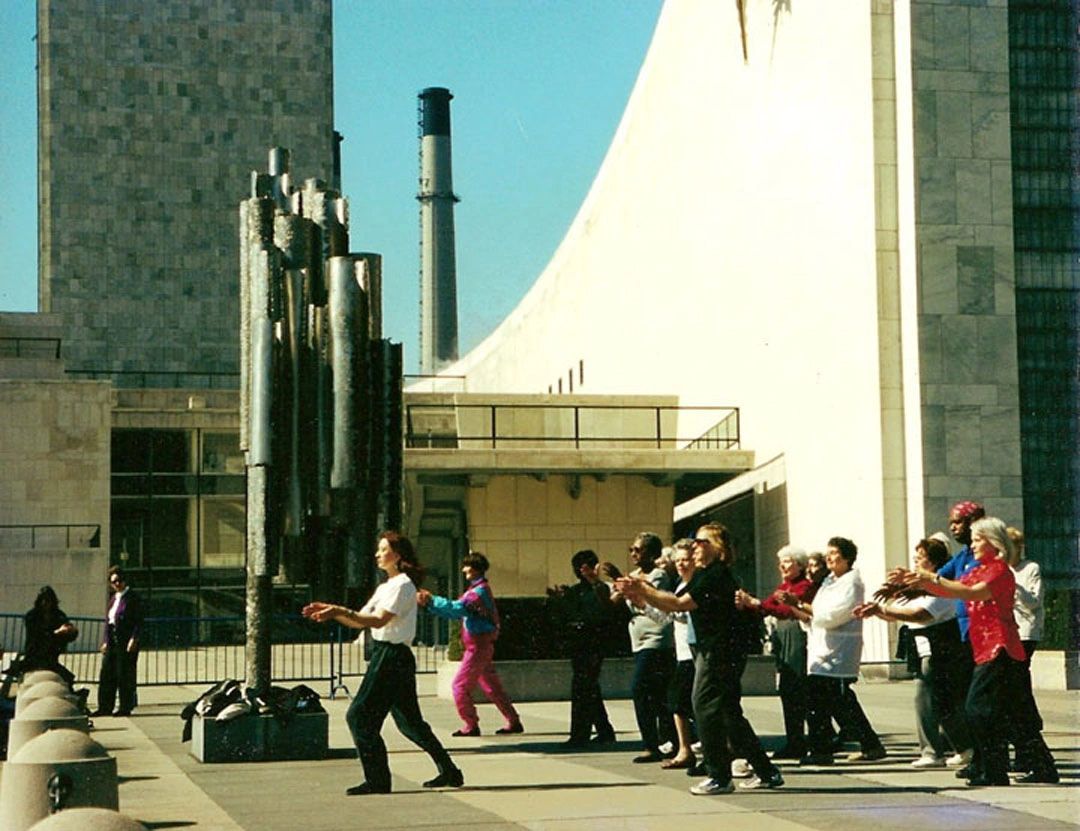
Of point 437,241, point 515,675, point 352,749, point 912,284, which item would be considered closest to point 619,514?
point 912,284

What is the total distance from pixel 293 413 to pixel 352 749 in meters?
2.66

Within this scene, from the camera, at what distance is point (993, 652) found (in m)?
11.5

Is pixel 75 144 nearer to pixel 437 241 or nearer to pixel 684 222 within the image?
pixel 437 241

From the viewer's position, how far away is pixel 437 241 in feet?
266

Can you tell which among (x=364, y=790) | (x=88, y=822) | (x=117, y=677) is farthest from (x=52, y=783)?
(x=117, y=677)

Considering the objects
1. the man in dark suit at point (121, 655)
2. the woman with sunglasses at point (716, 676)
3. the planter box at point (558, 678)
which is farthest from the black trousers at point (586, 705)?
the man in dark suit at point (121, 655)

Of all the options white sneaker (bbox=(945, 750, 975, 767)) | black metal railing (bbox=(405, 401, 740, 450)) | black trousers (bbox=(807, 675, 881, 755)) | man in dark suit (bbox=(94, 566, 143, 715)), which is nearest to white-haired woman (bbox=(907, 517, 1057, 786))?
white sneaker (bbox=(945, 750, 975, 767))

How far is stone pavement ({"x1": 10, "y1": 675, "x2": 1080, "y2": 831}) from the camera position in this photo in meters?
10.1

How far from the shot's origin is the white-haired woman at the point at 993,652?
1142cm

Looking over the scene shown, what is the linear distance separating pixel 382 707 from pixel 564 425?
99.5ft

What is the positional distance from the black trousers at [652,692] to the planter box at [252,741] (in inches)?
95.6

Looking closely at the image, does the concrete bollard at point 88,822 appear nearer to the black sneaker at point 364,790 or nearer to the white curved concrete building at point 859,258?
the black sneaker at point 364,790

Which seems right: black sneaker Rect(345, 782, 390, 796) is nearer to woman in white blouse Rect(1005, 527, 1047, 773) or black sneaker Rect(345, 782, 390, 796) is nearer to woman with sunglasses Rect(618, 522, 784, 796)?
woman with sunglasses Rect(618, 522, 784, 796)

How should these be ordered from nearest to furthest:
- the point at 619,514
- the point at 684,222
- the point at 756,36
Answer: the point at 756,36
the point at 619,514
the point at 684,222
